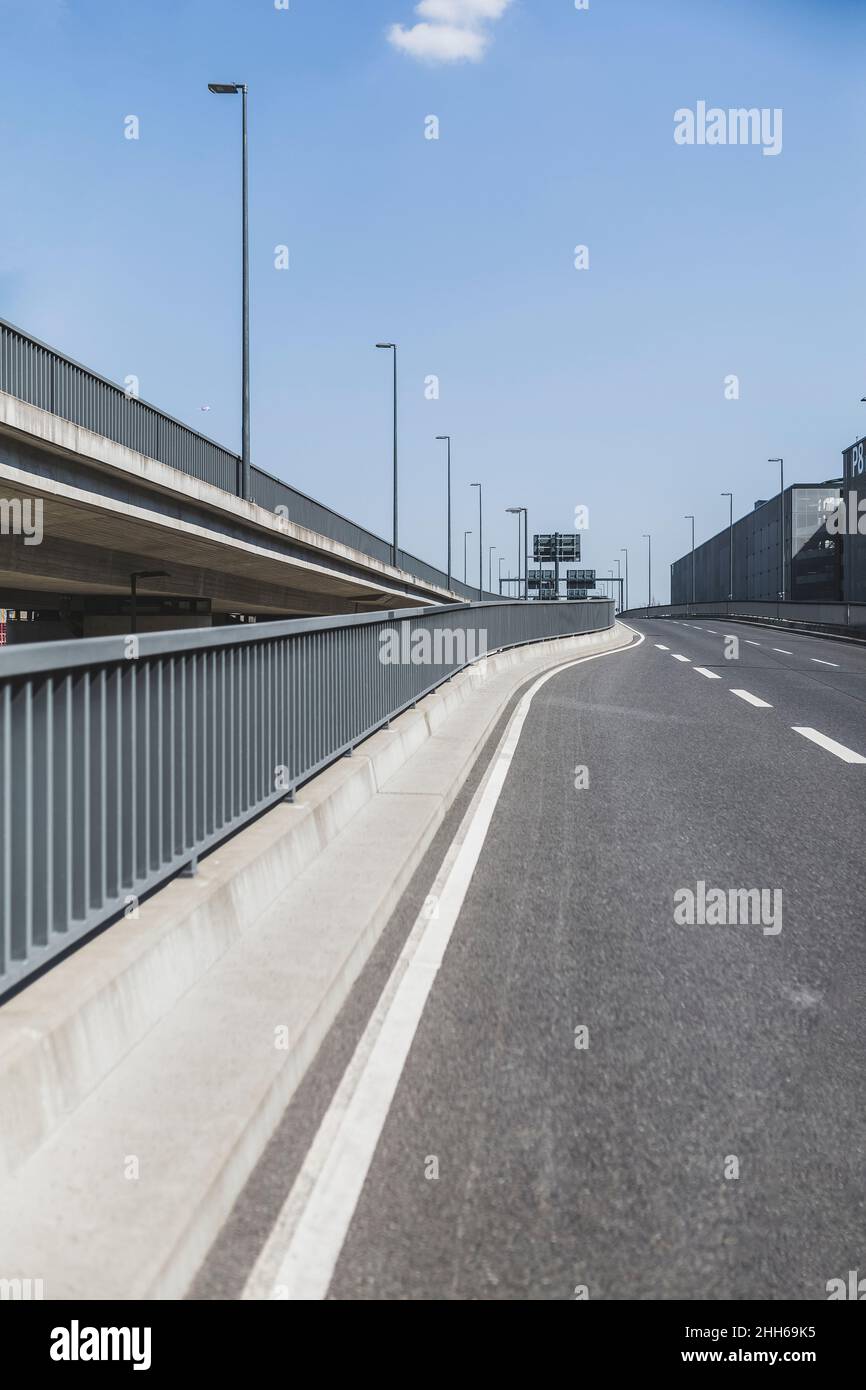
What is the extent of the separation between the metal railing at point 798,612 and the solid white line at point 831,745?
85.2 ft

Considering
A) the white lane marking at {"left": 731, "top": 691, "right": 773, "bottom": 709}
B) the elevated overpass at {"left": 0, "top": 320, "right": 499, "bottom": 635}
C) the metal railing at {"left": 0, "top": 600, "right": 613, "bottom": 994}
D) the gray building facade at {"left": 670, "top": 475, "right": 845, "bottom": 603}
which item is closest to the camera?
the metal railing at {"left": 0, "top": 600, "right": 613, "bottom": 994}

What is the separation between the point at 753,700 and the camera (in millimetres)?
16641

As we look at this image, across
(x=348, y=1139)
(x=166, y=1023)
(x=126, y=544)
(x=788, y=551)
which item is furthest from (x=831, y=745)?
(x=788, y=551)

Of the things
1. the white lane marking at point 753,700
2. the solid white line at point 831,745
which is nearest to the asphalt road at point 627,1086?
the solid white line at point 831,745

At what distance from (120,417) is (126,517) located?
1804 mm

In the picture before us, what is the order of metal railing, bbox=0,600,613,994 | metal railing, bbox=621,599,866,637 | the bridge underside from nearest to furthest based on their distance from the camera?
metal railing, bbox=0,600,613,994, the bridge underside, metal railing, bbox=621,599,866,637

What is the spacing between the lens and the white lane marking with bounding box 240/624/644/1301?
8.89ft

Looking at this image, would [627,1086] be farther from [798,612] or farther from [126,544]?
[798,612]

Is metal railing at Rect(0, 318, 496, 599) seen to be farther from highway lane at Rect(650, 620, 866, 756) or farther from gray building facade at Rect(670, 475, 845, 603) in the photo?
gray building facade at Rect(670, 475, 845, 603)

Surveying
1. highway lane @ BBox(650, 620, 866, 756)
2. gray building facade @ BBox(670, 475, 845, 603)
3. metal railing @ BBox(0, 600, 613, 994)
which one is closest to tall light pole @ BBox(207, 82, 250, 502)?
highway lane @ BBox(650, 620, 866, 756)

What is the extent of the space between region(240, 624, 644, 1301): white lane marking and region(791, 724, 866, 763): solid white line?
667 centimetres

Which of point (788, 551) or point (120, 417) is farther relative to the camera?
point (788, 551)

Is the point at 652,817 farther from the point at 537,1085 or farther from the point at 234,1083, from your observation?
the point at 234,1083
